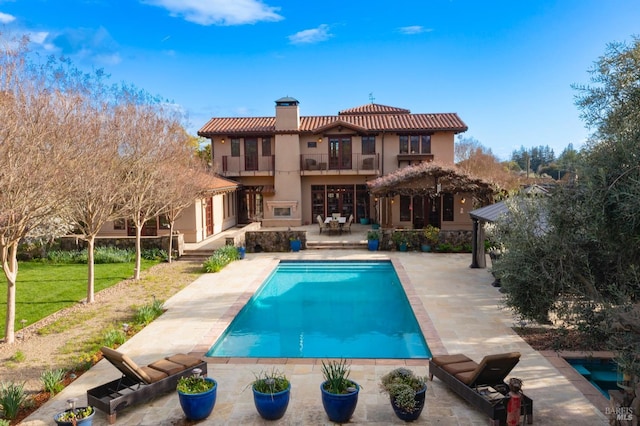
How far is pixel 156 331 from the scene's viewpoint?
9969mm

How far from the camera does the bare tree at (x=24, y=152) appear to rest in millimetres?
7688

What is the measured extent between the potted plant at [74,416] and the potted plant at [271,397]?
7.02ft

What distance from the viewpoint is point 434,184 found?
22.2 meters

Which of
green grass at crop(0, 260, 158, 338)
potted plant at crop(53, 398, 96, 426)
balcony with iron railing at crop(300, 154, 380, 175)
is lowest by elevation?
potted plant at crop(53, 398, 96, 426)

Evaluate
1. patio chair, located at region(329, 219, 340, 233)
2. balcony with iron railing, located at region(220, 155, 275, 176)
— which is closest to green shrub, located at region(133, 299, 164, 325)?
patio chair, located at region(329, 219, 340, 233)

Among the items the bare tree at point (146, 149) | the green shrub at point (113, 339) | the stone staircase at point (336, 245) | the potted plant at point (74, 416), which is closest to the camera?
the potted plant at point (74, 416)

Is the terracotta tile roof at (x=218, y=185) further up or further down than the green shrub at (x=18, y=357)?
further up

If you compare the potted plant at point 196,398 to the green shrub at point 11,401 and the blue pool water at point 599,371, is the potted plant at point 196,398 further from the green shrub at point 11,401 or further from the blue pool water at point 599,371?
the blue pool water at point 599,371

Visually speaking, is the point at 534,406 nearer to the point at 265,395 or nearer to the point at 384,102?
the point at 265,395

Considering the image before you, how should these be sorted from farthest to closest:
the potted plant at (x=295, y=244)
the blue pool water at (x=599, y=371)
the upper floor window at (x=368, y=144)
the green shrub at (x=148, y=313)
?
the upper floor window at (x=368, y=144), the potted plant at (x=295, y=244), the green shrub at (x=148, y=313), the blue pool water at (x=599, y=371)

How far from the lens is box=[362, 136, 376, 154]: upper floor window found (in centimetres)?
2755

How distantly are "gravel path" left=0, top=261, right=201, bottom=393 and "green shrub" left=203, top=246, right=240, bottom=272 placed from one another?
48 centimetres

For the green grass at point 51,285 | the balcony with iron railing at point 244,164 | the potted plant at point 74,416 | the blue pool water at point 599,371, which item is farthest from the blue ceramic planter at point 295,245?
the potted plant at point 74,416

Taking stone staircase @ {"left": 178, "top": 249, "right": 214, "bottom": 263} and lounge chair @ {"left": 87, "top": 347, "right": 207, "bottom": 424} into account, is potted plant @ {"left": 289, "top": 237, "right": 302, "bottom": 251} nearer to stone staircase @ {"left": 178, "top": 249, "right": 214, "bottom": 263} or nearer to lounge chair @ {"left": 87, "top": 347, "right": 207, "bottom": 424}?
stone staircase @ {"left": 178, "top": 249, "right": 214, "bottom": 263}
